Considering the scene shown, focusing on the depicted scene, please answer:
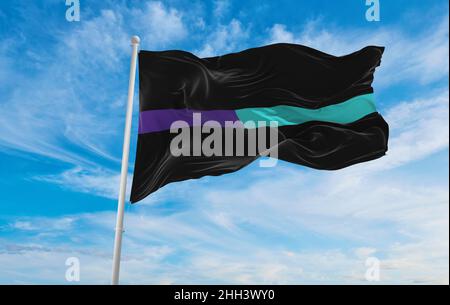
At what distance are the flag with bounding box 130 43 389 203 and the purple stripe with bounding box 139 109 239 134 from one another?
0.02 m

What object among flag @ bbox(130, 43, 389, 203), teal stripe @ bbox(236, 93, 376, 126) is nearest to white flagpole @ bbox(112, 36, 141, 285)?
flag @ bbox(130, 43, 389, 203)

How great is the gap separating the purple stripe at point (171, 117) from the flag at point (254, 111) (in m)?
0.02

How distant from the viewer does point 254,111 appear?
34.8 feet

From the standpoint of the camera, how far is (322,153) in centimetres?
1026

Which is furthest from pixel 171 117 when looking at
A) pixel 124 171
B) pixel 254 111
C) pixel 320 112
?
pixel 320 112

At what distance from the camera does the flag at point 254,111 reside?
9.71 m

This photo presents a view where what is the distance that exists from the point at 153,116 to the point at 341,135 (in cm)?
415

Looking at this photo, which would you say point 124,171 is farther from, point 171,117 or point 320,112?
point 320,112

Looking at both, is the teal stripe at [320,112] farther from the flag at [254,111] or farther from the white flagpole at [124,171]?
the white flagpole at [124,171]

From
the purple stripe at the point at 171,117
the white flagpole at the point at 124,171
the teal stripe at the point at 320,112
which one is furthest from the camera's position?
the teal stripe at the point at 320,112

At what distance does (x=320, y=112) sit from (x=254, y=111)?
1500 mm

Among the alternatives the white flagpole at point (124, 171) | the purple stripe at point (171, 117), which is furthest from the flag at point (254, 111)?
the white flagpole at point (124, 171)
